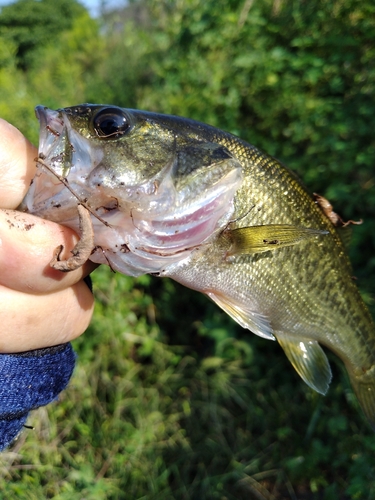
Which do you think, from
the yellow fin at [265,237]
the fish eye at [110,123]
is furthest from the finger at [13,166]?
the yellow fin at [265,237]

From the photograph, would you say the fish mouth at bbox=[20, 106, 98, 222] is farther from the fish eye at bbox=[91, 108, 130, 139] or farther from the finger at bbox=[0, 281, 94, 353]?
the finger at bbox=[0, 281, 94, 353]

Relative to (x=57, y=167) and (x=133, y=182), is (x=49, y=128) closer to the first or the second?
(x=57, y=167)

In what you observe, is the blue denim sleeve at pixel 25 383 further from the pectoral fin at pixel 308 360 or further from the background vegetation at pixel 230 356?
the background vegetation at pixel 230 356

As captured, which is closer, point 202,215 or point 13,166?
point 13,166

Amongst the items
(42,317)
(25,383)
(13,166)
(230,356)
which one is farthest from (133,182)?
(230,356)

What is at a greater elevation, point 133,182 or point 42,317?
point 133,182
